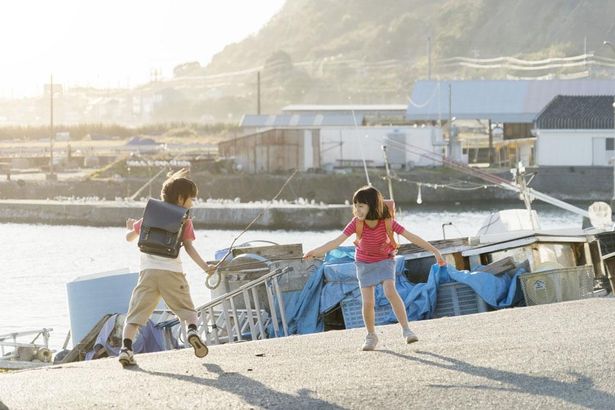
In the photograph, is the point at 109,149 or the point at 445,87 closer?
the point at 445,87

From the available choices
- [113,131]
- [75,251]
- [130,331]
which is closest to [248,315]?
[130,331]

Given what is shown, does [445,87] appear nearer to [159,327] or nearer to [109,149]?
[109,149]

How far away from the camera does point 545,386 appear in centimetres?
793

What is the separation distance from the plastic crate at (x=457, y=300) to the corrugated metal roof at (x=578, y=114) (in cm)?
5058

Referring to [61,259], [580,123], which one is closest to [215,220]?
[61,259]

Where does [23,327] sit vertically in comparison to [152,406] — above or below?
below

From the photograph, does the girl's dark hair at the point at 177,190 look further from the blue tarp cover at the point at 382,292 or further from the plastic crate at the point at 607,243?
the plastic crate at the point at 607,243

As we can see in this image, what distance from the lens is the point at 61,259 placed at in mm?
41781

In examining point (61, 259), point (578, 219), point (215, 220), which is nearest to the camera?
point (61, 259)

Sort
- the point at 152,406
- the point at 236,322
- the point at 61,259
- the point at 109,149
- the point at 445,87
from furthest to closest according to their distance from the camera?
1. the point at 109,149
2. the point at 445,87
3. the point at 61,259
4. the point at 236,322
5. the point at 152,406

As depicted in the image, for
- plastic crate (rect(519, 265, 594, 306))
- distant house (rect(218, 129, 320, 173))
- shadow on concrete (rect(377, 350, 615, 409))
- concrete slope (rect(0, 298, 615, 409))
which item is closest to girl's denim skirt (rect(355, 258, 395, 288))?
concrete slope (rect(0, 298, 615, 409))

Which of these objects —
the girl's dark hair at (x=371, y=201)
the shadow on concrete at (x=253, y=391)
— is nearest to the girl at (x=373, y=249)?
the girl's dark hair at (x=371, y=201)

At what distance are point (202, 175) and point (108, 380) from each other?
2174 inches

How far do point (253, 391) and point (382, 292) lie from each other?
666 centimetres
